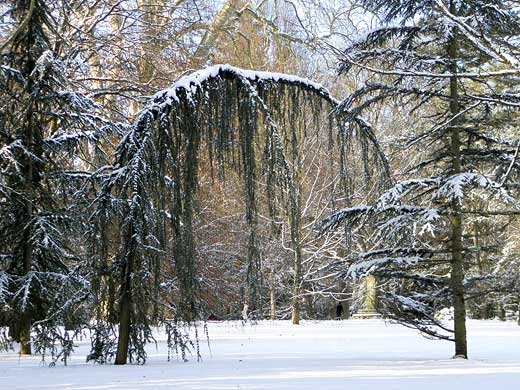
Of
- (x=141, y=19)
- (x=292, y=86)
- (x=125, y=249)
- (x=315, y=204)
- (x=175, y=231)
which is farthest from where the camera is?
(x=315, y=204)

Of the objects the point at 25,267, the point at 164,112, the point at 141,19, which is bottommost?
the point at 25,267

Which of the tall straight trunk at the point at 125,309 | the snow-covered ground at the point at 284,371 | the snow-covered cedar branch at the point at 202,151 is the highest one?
the snow-covered cedar branch at the point at 202,151

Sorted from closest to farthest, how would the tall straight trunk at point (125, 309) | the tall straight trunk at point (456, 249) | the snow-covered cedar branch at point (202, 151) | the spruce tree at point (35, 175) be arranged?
the snow-covered cedar branch at point (202, 151)
the tall straight trunk at point (125, 309)
the spruce tree at point (35, 175)
the tall straight trunk at point (456, 249)

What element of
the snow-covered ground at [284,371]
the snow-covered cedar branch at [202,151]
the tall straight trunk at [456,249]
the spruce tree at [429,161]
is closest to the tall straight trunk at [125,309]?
the snow-covered cedar branch at [202,151]

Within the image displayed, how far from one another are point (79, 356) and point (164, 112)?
4.66m

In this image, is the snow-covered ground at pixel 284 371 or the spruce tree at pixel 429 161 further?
the spruce tree at pixel 429 161

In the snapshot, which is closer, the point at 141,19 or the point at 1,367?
the point at 1,367

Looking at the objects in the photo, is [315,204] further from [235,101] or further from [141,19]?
[235,101]

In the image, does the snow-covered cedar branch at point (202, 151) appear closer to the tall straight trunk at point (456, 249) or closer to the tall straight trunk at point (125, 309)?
the tall straight trunk at point (125, 309)

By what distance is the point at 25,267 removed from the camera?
9273 millimetres

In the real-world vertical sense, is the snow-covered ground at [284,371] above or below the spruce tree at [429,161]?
below

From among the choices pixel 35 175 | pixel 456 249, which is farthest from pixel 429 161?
pixel 35 175

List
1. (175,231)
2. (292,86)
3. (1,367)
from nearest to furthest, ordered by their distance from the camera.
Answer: (175,231)
(292,86)
(1,367)

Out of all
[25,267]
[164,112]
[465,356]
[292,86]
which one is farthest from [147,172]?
[465,356]
